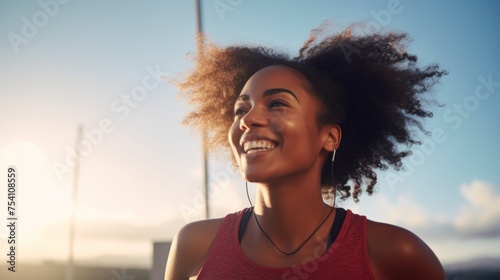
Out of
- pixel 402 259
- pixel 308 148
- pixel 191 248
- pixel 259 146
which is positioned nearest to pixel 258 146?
pixel 259 146

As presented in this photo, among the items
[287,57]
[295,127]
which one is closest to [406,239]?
[295,127]

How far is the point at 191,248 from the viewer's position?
9.46 feet

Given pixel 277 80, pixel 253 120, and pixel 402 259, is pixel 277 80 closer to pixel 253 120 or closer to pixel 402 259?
pixel 253 120

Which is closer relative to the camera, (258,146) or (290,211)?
(258,146)

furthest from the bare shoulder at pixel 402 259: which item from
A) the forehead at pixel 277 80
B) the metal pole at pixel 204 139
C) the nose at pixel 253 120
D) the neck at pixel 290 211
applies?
the metal pole at pixel 204 139

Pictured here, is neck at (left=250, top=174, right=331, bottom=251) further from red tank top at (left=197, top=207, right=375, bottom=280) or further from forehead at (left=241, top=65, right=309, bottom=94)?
forehead at (left=241, top=65, right=309, bottom=94)

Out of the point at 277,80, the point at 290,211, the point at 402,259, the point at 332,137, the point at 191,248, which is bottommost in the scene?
the point at 402,259

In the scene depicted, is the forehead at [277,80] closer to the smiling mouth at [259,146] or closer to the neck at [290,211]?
the smiling mouth at [259,146]

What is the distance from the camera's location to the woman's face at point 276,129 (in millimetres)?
2545

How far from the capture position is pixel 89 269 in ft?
56.4

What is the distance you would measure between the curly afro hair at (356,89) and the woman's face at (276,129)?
0.26m

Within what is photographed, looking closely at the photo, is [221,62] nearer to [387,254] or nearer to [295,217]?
[295,217]

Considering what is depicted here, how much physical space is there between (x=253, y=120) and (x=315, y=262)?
2.64 feet

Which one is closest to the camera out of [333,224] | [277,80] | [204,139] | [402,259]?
[402,259]
